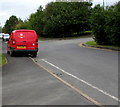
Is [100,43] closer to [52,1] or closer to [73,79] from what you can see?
[73,79]

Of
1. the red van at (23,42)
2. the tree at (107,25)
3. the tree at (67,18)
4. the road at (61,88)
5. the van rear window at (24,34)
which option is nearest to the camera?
the road at (61,88)

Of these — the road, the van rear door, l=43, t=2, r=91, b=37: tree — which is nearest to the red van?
the van rear door

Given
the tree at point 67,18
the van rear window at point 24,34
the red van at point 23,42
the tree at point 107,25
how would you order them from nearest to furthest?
the red van at point 23,42, the van rear window at point 24,34, the tree at point 107,25, the tree at point 67,18

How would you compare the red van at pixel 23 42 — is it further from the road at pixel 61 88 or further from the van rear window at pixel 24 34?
the road at pixel 61 88

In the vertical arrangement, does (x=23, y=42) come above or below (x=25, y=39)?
below

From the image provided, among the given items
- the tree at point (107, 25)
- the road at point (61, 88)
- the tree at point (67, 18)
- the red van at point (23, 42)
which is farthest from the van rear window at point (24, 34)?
the tree at point (67, 18)

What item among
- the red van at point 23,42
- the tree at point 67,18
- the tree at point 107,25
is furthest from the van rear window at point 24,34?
the tree at point 67,18

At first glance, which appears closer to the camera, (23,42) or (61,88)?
(61,88)

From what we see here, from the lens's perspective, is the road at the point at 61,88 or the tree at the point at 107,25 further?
the tree at the point at 107,25

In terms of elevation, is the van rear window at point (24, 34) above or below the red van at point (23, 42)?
above

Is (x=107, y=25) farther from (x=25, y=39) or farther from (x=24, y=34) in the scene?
(x=25, y=39)

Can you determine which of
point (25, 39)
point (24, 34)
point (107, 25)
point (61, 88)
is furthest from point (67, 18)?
point (61, 88)

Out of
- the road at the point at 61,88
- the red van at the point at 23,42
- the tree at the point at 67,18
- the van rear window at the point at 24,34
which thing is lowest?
the road at the point at 61,88

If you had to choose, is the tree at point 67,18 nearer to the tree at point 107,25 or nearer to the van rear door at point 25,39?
the tree at point 107,25
